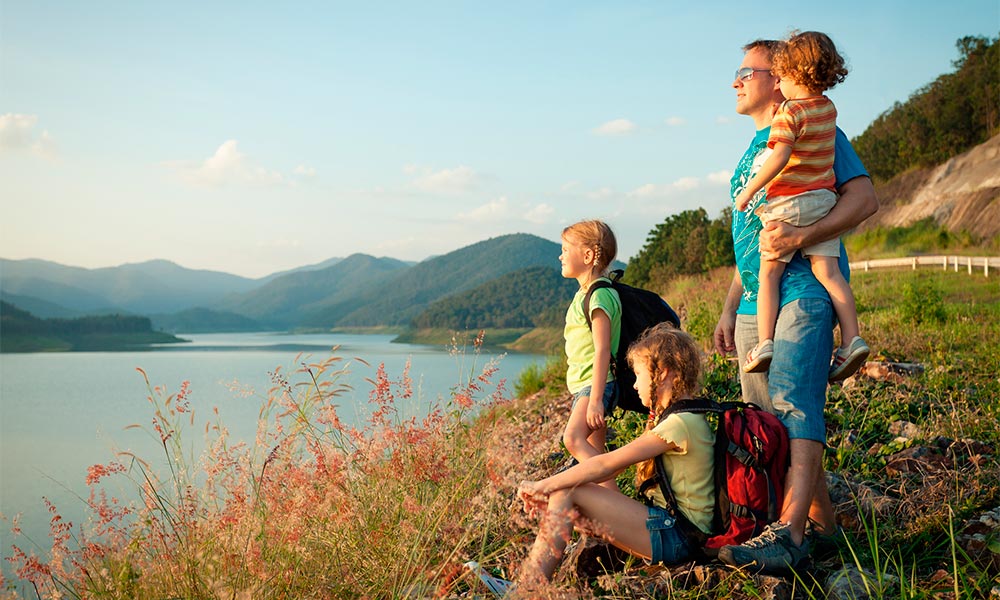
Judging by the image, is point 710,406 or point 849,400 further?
point 849,400

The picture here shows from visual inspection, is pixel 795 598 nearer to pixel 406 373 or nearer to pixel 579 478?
pixel 579 478

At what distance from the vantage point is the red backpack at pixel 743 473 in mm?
2537

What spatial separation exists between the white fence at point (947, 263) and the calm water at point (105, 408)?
11.9 metres

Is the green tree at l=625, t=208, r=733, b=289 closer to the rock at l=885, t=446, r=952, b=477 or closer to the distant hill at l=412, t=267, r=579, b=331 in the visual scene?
the distant hill at l=412, t=267, r=579, b=331

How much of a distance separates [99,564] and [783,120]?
126 inches

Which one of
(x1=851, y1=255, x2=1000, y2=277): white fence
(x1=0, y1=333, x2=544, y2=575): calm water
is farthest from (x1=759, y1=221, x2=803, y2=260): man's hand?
(x1=851, y1=255, x2=1000, y2=277): white fence

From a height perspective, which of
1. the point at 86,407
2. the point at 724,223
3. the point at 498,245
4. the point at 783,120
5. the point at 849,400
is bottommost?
the point at 86,407

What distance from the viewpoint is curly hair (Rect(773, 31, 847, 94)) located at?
2.51 metres

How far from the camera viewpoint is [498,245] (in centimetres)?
13088

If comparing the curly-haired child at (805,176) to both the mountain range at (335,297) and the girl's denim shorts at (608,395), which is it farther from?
the mountain range at (335,297)

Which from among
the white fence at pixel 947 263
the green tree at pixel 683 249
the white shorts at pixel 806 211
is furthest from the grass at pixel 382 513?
the green tree at pixel 683 249

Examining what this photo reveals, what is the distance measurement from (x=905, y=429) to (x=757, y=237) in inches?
89.4

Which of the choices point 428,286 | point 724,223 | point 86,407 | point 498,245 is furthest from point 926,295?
point 498,245

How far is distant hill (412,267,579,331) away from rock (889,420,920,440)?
33.8 metres
